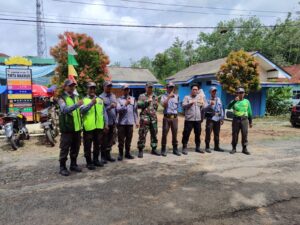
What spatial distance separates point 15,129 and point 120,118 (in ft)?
11.6

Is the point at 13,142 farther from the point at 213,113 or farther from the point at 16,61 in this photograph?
the point at 213,113

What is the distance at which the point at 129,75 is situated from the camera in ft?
98.8

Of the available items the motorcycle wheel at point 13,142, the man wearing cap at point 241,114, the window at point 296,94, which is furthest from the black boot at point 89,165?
the window at point 296,94

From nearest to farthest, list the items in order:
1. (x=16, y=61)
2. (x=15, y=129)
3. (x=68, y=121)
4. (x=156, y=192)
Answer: (x=156, y=192)
(x=68, y=121)
(x=15, y=129)
(x=16, y=61)

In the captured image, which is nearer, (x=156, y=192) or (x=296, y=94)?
(x=156, y=192)

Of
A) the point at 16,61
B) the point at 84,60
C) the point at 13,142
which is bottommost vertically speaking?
the point at 13,142

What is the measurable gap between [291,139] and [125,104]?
6.76 meters

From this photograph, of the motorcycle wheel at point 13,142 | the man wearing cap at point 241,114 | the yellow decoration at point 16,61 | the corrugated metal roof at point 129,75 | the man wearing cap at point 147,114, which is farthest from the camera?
the corrugated metal roof at point 129,75

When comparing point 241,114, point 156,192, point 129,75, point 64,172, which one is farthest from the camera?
point 129,75

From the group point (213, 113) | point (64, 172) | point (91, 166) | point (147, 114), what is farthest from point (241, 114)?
point (64, 172)

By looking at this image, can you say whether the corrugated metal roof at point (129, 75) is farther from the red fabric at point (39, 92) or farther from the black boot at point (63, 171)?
the black boot at point (63, 171)

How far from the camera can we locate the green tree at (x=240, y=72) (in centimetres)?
1479

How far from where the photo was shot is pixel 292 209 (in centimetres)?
363

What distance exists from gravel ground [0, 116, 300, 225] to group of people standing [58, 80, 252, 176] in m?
0.39
